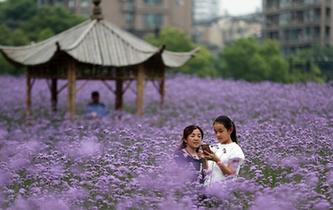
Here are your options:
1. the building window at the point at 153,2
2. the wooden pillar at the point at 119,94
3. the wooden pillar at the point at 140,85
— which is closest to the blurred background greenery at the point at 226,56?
the wooden pillar at the point at 119,94

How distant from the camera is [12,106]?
22172 millimetres

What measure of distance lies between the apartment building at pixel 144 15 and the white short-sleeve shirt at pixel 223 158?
204 feet

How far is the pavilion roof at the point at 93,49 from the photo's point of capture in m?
19.0

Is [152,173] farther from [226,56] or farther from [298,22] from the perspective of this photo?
[298,22]

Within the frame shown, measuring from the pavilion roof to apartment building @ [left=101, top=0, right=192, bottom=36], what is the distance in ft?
164

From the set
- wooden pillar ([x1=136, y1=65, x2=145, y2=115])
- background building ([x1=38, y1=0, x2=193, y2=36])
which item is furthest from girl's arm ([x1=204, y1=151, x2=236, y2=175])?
background building ([x1=38, y1=0, x2=193, y2=36])

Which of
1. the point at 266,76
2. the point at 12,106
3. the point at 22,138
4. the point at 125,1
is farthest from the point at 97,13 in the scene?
the point at 125,1

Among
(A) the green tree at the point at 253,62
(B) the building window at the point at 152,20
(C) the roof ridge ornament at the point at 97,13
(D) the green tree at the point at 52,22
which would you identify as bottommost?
(A) the green tree at the point at 253,62

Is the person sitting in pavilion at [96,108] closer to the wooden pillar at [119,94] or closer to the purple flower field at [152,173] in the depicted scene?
the purple flower field at [152,173]

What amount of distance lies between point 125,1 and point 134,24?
7.04 ft

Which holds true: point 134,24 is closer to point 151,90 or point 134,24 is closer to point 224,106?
point 151,90

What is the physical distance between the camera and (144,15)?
71.4 meters

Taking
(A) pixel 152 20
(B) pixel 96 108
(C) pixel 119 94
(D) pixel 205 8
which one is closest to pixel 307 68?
(C) pixel 119 94

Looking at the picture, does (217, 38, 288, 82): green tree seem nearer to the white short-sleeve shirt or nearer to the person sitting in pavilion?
the person sitting in pavilion
